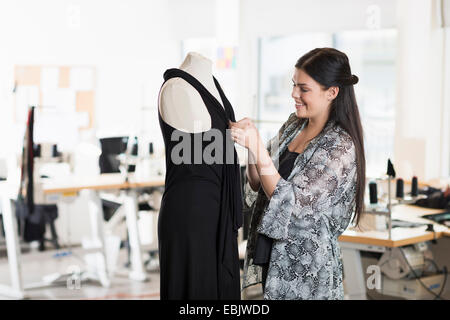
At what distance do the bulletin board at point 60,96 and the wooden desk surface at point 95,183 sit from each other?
0.97 meters

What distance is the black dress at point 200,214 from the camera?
6.96 ft

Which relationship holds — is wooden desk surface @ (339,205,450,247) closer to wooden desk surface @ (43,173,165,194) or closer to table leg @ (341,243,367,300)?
table leg @ (341,243,367,300)

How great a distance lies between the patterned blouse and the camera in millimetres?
2090

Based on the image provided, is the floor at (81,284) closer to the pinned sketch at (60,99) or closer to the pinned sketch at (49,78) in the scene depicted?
the pinned sketch at (60,99)

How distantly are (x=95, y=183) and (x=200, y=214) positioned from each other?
10.2ft

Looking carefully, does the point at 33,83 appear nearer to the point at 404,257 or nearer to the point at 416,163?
the point at 416,163

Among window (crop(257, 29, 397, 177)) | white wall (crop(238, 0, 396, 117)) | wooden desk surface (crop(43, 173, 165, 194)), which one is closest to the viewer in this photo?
wooden desk surface (crop(43, 173, 165, 194))

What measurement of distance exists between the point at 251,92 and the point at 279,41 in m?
0.59

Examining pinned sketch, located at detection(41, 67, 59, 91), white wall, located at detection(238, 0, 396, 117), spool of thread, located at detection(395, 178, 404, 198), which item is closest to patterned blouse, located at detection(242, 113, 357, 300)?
spool of thread, located at detection(395, 178, 404, 198)

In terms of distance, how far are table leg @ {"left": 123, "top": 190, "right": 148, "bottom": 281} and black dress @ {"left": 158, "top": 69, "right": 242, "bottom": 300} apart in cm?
304

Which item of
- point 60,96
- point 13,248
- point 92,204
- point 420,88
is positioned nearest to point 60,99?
point 60,96

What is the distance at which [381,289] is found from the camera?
12.9 feet

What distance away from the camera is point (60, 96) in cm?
675

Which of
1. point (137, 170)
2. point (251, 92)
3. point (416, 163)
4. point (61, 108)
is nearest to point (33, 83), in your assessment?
point (61, 108)
